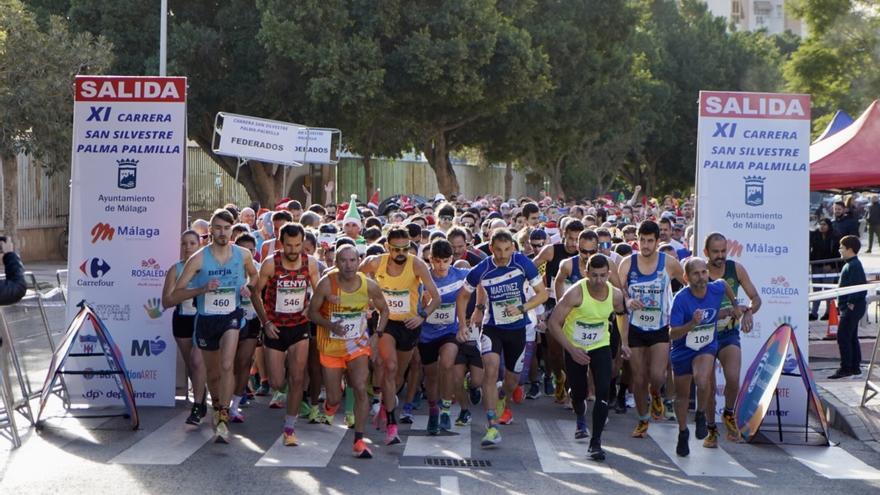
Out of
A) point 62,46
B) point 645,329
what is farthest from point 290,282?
point 62,46

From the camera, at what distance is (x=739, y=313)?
1142 cm

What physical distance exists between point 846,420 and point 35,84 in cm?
1820

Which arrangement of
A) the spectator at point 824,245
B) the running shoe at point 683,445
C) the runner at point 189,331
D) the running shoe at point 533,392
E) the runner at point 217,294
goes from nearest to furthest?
the running shoe at point 683,445
the runner at point 217,294
the runner at point 189,331
the running shoe at point 533,392
the spectator at point 824,245

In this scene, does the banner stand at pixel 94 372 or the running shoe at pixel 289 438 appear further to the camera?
the banner stand at pixel 94 372

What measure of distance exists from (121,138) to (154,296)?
156 cm

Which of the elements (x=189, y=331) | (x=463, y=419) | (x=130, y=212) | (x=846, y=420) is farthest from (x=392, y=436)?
(x=846, y=420)

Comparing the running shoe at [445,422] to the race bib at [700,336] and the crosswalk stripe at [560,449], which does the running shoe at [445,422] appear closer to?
the crosswalk stripe at [560,449]

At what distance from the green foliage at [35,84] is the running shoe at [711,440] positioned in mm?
17529

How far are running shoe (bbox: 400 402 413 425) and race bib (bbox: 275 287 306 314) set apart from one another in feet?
5.28

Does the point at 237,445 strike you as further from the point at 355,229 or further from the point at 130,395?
the point at 355,229

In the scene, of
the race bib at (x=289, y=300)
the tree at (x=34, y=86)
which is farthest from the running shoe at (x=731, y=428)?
the tree at (x=34, y=86)

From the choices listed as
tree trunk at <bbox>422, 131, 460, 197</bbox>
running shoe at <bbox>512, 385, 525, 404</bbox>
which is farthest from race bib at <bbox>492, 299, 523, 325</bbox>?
tree trunk at <bbox>422, 131, 460, 197</bbox>

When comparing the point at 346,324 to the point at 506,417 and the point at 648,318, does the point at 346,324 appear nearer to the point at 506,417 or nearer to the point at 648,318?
the point at 506,417

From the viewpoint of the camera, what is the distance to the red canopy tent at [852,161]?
19.5m
